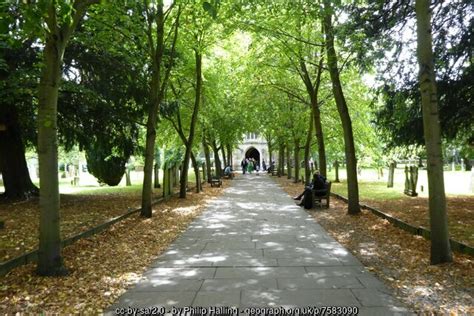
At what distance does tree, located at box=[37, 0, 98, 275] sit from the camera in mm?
6141

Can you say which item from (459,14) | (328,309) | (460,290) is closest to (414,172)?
(459,14)

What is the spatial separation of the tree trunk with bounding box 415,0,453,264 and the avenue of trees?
0.05 feet

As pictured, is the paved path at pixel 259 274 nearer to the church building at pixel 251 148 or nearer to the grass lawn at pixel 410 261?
the grass lawn at pixel 410 261

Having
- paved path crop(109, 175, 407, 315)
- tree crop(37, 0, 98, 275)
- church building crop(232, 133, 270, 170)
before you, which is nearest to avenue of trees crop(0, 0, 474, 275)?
tree crop(37, 0, 98, 275)

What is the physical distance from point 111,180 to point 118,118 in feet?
36.8

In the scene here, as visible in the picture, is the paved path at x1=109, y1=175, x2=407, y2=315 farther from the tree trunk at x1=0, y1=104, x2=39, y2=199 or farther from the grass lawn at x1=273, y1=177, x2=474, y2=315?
the tree trunk at x1=0, y1=104, x2=39, y2=199

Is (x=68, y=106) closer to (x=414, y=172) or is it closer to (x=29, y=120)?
(x=29, y=120)

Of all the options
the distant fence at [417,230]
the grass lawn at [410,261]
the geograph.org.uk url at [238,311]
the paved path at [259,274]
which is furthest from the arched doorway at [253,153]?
the geograph.org.uk url at [238,311]

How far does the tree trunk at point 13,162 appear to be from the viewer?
15.7 m

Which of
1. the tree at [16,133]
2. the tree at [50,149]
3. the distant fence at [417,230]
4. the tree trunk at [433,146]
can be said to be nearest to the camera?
the tree at [50,149]

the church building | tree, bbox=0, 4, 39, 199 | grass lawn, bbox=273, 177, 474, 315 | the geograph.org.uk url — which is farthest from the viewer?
the church building

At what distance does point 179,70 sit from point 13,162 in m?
7.34

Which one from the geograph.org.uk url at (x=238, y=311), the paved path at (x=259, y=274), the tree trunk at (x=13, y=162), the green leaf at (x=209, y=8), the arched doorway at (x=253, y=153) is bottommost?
the geograph.org.uk url at (x=238, y=311)

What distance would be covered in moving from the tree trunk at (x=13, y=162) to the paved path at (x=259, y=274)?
8624 mm
